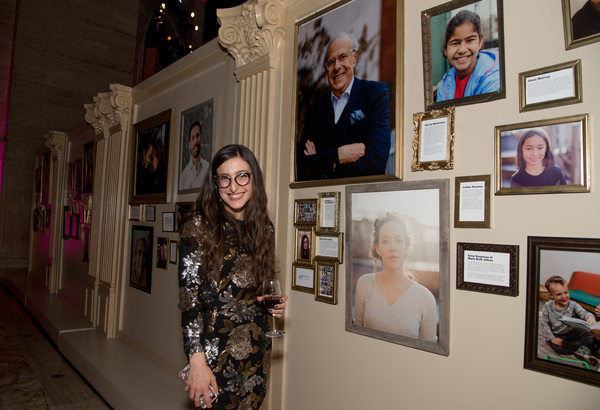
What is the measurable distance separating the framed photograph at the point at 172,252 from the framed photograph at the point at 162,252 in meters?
0.06

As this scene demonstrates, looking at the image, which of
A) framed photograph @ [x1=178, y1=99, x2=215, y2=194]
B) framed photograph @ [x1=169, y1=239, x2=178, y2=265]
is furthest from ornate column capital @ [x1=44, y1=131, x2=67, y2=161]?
framed photograph @ [x1=169, y1=239, x2=178, y2=265]

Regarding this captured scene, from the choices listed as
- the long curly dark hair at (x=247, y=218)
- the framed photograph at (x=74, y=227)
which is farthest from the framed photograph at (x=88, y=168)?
the long curly dark hair at (x=247, y=218)

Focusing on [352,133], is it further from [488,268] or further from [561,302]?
[561,302]

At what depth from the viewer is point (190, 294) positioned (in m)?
Result: 2.17

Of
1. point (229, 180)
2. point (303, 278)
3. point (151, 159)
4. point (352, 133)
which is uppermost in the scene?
point (151, 159)

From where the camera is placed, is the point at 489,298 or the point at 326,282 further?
the point at 326,282

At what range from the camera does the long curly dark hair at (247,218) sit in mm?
2340

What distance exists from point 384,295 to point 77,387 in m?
4.23

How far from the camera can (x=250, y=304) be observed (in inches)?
93.6

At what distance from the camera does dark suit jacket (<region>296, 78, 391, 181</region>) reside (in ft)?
8.41

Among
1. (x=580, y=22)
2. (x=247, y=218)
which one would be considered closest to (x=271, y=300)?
(x=247, y=218)

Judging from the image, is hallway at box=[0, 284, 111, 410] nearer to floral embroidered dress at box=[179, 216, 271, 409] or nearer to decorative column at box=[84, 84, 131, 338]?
decorative column at box=[84, 84, 131, 338]

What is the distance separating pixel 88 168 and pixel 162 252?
12.8ft

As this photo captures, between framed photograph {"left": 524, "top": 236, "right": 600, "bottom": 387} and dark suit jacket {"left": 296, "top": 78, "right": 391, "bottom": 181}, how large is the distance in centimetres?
103
